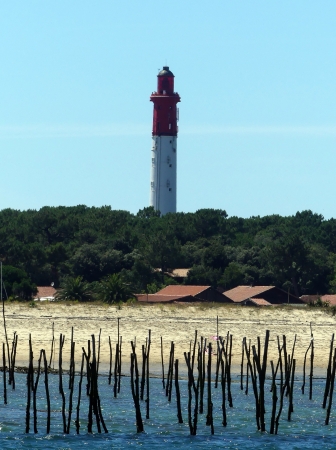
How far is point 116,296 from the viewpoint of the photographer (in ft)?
204

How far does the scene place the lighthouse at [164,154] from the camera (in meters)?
115

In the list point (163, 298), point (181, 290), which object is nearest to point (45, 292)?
point (181, 290)

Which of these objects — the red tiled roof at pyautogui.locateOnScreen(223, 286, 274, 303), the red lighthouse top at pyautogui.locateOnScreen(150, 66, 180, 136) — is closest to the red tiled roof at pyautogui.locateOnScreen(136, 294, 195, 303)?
the red tiled roof at pyautogui.locateOnScreen(223, 286, 274, 303)

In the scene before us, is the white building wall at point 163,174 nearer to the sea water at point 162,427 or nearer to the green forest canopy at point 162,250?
the green forest canopy at point 162,250

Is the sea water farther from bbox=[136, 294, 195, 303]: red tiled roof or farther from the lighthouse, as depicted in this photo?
the lighthouse

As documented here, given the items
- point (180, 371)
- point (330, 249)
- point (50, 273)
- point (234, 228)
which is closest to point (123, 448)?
point (180, 371)

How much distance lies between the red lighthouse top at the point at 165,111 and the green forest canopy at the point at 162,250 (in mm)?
16828

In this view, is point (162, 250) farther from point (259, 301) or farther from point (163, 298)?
point (163, 298)

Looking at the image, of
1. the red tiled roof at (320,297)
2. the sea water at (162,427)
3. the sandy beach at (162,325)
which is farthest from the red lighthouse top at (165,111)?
the sea water at (162,427)

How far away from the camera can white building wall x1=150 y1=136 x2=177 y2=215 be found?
115 metres

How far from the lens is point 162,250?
8544 centimetres

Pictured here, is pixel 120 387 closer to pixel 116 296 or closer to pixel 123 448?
pixel 123 448

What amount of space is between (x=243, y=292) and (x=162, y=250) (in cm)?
1291

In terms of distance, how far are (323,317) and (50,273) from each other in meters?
29.1
